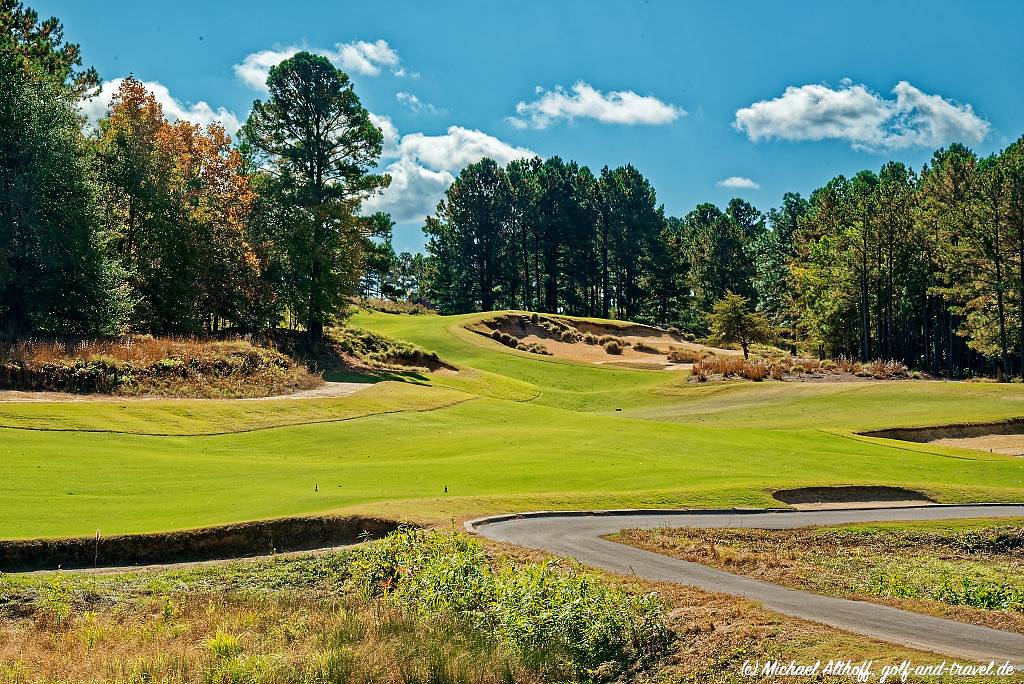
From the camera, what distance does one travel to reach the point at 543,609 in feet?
39.2

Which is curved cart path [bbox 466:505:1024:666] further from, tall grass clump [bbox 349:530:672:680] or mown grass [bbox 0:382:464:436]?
mown grass [bbox 0:382:464:436]

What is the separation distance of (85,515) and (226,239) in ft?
112

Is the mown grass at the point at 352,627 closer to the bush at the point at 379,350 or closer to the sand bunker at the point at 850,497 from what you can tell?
the sand bunker at the point at 850,497

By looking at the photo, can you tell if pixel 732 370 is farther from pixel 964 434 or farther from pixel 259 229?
pixel 259 229

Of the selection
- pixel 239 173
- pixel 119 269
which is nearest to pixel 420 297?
pixel 239 173

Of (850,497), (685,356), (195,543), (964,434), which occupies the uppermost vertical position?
(685,356)

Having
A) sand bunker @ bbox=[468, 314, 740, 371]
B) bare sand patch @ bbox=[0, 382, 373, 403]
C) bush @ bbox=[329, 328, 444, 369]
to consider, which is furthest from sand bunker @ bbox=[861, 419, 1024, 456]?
sand bunker @ bbox=[468, 314, 740, 371]

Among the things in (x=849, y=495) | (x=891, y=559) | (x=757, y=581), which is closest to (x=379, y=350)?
(x=849, y=495)

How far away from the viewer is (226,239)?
4994 centimetres

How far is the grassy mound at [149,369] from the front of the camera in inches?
1294

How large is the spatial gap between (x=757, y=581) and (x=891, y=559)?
489 centimetres

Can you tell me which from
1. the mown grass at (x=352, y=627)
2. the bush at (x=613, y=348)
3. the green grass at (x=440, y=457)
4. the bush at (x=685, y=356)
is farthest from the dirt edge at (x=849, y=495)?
the bush at (x=613, y=348)

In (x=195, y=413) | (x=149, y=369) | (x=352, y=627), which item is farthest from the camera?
(x=149, y=369)

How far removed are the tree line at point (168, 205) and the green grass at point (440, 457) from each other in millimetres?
10384
